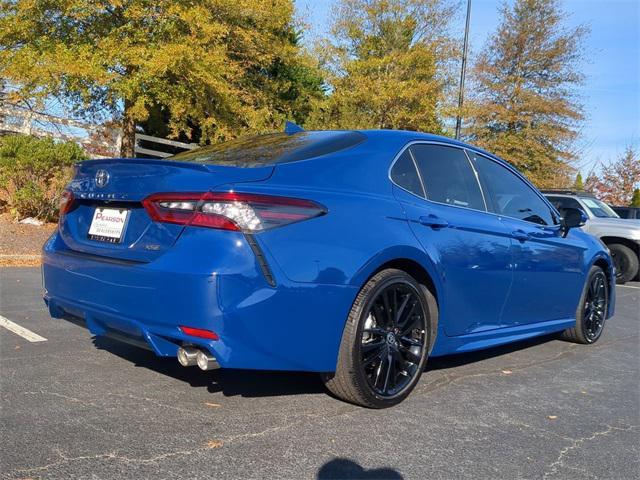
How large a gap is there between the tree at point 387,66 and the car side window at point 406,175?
14.8 metres

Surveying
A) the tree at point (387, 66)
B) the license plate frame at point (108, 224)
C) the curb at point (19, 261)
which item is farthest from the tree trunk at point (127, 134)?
the license plate frame at point (108, 224)

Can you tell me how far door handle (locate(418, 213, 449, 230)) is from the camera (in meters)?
3.49

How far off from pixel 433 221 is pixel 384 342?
81 centimetres

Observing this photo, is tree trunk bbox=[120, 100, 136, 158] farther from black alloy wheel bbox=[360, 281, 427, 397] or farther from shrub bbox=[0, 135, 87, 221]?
black alloy wheel bbox=[360, 281, 427, 397]

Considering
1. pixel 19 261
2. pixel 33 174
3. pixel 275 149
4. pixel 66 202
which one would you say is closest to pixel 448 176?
pixel 275 149

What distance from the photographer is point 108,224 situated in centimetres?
308

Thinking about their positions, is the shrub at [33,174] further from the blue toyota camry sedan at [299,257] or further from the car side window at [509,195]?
the car side window at [509,195]

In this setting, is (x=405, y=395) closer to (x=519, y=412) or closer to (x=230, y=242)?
(x=519, y=412)

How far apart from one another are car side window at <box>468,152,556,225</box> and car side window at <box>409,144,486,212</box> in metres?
0.16

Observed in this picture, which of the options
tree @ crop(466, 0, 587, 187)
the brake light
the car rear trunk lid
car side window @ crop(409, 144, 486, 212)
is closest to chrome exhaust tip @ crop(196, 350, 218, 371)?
the car rear trunk lid

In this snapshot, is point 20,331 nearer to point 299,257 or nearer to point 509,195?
point 299,257

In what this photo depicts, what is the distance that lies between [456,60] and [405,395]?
19.3 m

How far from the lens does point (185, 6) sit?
10.8m

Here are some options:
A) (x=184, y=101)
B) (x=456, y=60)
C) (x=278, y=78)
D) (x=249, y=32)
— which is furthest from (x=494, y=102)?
(x=184, y=101)
